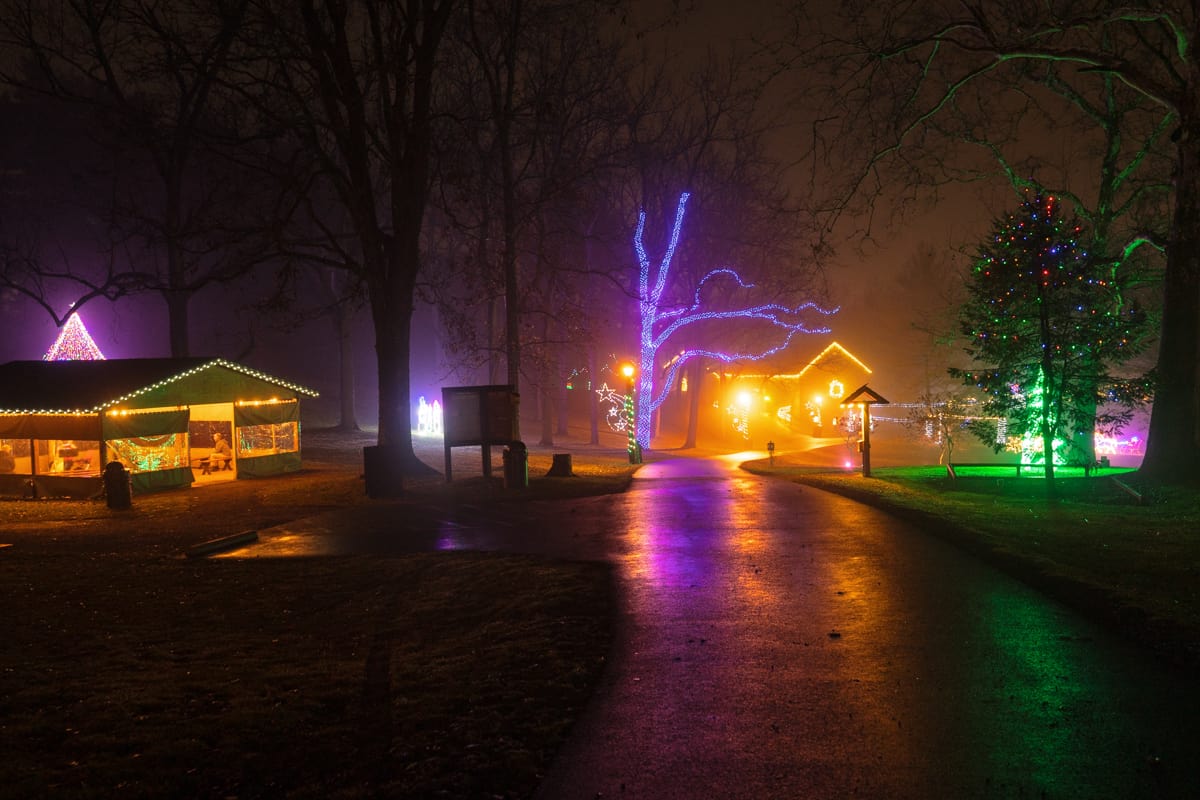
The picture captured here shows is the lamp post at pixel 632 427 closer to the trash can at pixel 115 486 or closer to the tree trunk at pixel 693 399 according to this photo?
the tree trunk at pixel 693 399

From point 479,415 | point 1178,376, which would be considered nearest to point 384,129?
point 479,415

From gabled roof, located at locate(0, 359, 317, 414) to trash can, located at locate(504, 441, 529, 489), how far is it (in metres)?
9.66

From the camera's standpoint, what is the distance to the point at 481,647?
6922 millimetres

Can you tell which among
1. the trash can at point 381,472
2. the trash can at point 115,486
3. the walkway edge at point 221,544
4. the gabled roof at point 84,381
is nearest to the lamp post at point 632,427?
the gabled roof at point 84,381

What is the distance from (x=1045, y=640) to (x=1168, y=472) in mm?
11967

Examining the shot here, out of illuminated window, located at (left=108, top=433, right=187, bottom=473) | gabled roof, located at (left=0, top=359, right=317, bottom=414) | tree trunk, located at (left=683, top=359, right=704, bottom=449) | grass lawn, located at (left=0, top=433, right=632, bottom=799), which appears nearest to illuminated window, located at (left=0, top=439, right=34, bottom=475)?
gabled roof, located at (left=0, top=359, right=317, bottom=414)

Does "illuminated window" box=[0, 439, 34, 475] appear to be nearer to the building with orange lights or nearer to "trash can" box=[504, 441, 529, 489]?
the building with orange lights

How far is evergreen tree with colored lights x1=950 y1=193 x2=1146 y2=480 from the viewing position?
16.5 metres

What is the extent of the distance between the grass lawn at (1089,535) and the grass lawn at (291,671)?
15.0 ft

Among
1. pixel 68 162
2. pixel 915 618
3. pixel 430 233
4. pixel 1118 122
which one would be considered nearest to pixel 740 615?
pixel 915 618

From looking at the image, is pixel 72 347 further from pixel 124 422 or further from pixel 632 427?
pixel 632 427

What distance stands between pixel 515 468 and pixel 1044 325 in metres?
11.3

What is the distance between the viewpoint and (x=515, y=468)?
1886 centimetres

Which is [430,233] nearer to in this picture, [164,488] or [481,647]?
[164,488]
